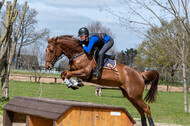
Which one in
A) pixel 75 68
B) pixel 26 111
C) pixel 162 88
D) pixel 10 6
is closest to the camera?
pixel 26 111

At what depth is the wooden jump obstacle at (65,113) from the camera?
4892 millimetres

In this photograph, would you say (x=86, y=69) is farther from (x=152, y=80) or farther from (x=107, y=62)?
(x=152, y=80)

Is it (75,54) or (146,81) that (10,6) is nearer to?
(75,54)

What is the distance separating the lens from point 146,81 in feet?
25.5

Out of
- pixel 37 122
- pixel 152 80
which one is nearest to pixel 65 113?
pixel 37 122

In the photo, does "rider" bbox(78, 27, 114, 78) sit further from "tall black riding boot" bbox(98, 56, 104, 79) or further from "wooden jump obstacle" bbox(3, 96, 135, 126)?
"wooden jump obstacle" bbox(3, 96, 135, 126)

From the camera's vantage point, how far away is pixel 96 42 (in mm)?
6781

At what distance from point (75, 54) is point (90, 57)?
1.23ft

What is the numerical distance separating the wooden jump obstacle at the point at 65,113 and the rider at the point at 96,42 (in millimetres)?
1324

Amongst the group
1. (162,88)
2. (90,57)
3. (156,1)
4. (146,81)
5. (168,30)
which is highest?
(156,1)

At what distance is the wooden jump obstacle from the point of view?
4.89 meters

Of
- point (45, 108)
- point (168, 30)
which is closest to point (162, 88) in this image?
point (168, 30)

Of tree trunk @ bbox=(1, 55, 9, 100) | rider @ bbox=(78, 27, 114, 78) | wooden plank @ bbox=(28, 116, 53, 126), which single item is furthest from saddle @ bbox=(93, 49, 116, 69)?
tree trunk @ bbox=(1, 55, 9, 100)

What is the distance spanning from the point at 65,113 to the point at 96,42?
239 cm
